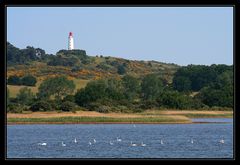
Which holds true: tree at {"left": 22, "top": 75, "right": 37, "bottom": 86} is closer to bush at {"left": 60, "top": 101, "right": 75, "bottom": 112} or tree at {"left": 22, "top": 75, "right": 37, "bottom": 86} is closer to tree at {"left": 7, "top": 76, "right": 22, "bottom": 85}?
tree at {"left": 7, "top": 76, "right": 22, "bottom": 85}

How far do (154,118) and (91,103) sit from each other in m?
13.5

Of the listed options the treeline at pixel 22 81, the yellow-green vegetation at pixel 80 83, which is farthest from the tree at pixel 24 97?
the yellow-green vegetation at pixel 80 83

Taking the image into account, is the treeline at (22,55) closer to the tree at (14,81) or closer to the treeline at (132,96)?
the tree at (14,81)

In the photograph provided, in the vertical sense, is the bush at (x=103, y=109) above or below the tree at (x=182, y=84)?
below

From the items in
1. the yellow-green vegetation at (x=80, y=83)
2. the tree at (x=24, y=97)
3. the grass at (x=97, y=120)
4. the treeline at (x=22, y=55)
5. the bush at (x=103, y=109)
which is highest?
the treeline at (x=22, y=55)

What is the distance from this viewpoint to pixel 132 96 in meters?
109

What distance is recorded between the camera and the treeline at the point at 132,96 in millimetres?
87219

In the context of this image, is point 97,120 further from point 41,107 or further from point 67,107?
point 41,107

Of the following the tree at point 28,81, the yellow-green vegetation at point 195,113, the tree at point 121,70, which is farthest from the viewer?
the tree at point 121,70

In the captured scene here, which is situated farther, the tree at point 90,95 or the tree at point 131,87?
the tree at point 131,87

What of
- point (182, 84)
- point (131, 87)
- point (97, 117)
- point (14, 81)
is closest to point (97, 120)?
point (97, 117)

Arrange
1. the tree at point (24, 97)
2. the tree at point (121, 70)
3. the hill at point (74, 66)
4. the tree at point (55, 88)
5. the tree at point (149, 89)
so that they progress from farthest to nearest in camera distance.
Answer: the tree at point (121, 70)
the hill at point (74, 66)
the tree at point (149, 89)
the tree at point (55, 88)
the tree at point (24, 97)
